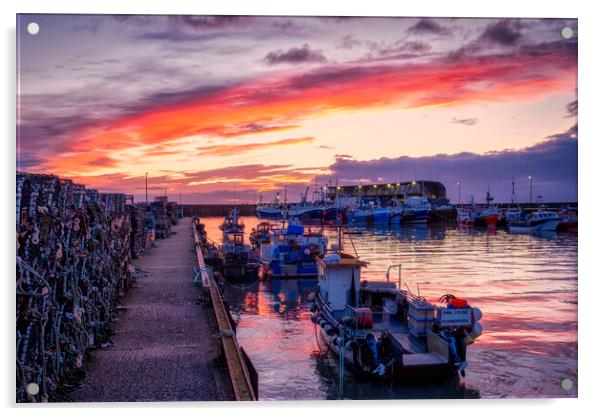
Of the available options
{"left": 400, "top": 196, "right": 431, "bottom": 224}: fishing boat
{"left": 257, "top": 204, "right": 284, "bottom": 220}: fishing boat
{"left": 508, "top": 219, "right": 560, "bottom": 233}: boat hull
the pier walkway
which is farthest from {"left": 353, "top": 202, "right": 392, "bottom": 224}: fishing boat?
the pier walkway

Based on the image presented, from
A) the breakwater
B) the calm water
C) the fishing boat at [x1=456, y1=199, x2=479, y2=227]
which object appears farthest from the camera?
the breakwater

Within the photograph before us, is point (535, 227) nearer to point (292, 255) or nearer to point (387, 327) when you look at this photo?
point (292, 255)

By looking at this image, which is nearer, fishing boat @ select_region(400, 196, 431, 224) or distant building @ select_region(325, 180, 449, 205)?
distant building @ select_region(325, 180, 449, 205)

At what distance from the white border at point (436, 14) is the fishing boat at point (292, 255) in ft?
54.1

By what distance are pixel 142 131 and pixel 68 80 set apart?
1.36m

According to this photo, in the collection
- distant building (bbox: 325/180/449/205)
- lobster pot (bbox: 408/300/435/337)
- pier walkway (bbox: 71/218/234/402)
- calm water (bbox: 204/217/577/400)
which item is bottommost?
calm water (bbox: 204/217/577/400)

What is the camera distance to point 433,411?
6.16m

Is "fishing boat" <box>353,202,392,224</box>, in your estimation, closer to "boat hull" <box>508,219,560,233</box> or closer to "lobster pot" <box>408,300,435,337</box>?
"boat hull" <box>508,219,560,233</box>

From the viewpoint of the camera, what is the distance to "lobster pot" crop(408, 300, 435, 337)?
36.6 ft

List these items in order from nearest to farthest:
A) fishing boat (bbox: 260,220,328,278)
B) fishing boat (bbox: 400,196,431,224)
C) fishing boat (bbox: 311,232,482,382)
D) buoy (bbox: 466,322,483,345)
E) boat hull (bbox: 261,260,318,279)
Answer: fishing boat (bbox: 311,232,482,382), buoy (bbox: 466,322,483,345), boat hull (bbox: 261,260,318,279), fishing boat (bbox: 260,220,328,278), fishing boat (bbox: 400,196,431,224)

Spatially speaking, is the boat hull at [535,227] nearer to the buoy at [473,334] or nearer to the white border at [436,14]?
the buoy at [473,334]

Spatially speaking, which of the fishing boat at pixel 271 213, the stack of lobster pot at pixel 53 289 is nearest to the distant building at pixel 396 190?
the fishing boat at pixel 271 213

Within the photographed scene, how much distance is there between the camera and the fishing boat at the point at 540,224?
5241 centimetres

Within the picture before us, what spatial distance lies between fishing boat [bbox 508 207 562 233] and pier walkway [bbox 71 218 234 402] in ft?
156
